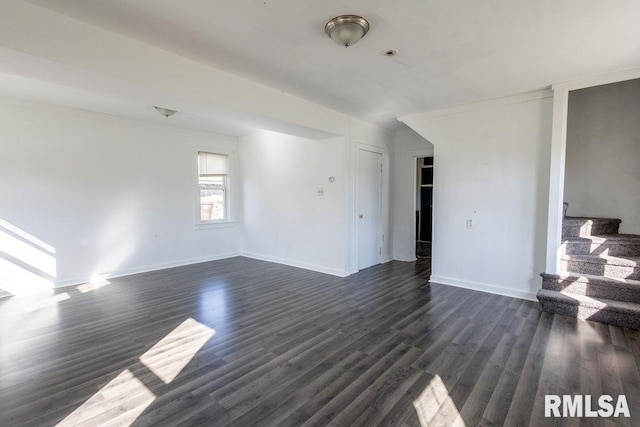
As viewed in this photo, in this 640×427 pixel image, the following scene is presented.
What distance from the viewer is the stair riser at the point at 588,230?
4152mm

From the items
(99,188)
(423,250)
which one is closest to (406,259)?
(423,250)

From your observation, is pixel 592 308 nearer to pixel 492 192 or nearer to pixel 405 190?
pixel 492 192

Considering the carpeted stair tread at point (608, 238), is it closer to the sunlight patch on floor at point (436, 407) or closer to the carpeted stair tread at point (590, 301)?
the carpeted stair tread at point (590, 301)

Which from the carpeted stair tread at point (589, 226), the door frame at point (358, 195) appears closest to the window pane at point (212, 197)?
the door frame at point (358, 195)

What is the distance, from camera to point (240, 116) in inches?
150

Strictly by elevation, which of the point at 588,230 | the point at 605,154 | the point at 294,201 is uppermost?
the point at 605,154

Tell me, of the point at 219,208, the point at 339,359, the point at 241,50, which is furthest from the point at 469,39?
the point at 219,208

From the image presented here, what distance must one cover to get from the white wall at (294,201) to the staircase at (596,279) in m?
2.96

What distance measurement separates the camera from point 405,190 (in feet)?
20.4

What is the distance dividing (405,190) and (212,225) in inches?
165

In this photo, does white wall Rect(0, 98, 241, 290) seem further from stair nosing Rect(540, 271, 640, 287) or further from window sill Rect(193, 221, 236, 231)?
stair nosing Rect(540, 271, 640, 287)

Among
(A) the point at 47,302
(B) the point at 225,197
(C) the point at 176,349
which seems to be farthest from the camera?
(B) the point at 225,197

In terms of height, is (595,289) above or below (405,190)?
below

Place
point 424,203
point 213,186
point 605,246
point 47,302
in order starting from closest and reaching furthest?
point 605,246 → point 47,302 → point 213,186 → point 424,203
